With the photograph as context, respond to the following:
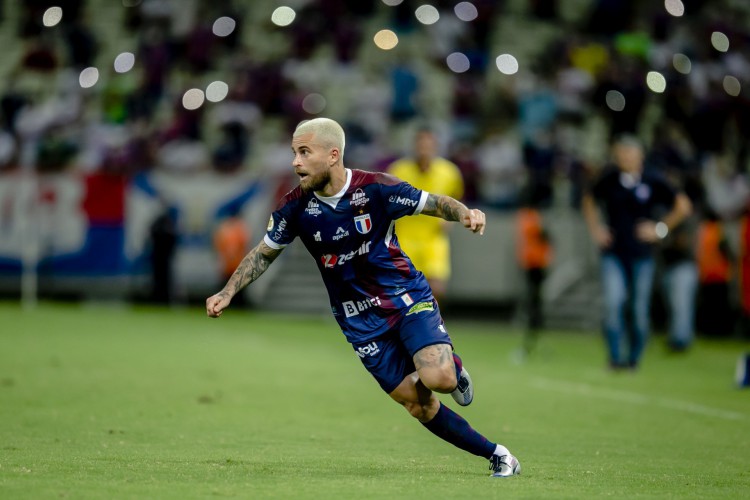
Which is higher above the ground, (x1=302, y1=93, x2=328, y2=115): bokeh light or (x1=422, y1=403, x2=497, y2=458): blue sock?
(x1=302, y1=93, x2=328, y2=115): bokeh light

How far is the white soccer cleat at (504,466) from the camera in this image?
7539 millimetres

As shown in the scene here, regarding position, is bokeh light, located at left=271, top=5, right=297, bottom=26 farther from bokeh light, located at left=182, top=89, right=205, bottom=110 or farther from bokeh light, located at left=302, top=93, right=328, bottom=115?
bokeh light, located at left=302, top=93, right=328, bottom=115

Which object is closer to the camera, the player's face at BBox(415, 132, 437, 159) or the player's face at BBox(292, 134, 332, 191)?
the player's face at BBox(292, 134, 332, 191)

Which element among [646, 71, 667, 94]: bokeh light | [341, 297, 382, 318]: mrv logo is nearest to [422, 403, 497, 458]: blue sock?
[341, 297, 382, 318]: mrv logo

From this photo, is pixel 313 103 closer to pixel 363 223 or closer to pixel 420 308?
pixel 363 223

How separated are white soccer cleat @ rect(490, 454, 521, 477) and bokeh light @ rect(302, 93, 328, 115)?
1940cm

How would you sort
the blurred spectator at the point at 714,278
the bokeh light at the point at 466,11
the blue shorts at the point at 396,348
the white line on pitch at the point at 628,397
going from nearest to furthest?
the blue shorts at the point at 396,348 → the white line on pitch at the point at 628,397 → the blurred spectator at the point at 714,278 → the bokeh light at the point at 466,11

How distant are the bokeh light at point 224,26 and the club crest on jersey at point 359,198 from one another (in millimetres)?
22057

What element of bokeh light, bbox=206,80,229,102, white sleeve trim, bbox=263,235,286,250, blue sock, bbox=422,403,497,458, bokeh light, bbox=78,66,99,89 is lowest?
blue sock, bbox=422,403,497,458

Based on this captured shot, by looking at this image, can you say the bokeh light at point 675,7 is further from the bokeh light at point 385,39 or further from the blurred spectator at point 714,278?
the blurred spectator at point 714,278

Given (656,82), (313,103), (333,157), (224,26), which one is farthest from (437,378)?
(224,26)

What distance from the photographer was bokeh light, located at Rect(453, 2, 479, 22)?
28797 mm

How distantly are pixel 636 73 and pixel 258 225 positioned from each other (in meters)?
8.39

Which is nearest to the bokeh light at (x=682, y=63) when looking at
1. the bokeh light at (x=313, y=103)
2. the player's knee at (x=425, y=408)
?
the bokeh light at (x=313, y=103)
